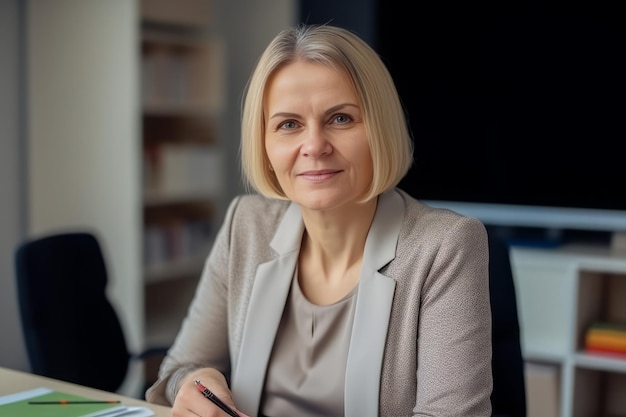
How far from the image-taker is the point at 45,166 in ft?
14.7

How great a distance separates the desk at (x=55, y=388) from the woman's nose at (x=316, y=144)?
0.57 meters

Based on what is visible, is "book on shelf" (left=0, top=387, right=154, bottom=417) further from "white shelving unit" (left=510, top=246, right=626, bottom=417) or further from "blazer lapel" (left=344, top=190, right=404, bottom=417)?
"white shelving unit" (left=510, top=246, right=626, bottom=417)

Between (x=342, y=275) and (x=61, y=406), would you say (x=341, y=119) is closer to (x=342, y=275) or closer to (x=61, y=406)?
(x=342, y=275)

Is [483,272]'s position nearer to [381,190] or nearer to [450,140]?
[381,190]

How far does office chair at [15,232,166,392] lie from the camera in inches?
99.1

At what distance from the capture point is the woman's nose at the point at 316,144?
1760 mm

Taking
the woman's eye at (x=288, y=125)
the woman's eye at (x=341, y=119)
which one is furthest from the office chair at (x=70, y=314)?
the woman's eye at (x=341, y=119)

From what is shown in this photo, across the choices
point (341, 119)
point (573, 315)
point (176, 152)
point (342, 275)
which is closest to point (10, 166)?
point (176, 152)

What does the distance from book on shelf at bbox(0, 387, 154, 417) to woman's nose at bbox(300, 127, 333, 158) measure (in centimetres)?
59

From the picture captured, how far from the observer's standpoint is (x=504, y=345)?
216 cm

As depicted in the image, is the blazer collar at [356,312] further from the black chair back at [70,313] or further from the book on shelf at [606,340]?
the book on shelf at [606,340]

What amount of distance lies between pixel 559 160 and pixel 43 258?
2.21 m

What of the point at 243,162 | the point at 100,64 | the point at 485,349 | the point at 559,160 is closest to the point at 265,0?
the point at 100,64

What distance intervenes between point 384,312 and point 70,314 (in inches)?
46.9
